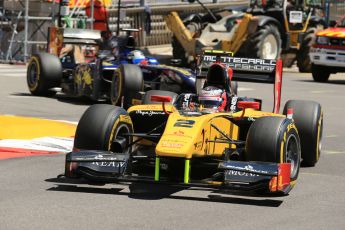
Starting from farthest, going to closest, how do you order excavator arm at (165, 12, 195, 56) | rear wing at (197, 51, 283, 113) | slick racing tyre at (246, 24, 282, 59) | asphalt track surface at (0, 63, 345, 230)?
excavator arm at (165, 12, 195, 56) < slick racing tyre at (246, 24, 282, 59) < rear wing at (197, 51, 283, 113) < asphalt track surface at (0, 63, 345, 230)

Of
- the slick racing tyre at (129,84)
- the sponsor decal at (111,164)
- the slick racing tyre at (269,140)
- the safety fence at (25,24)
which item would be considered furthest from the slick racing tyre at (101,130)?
the safety fence at (25,24)

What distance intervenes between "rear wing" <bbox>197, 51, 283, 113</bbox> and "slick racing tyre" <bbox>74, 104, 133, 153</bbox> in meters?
2.59

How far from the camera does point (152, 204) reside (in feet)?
31.1

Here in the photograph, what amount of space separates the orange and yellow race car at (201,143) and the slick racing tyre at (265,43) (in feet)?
57.6

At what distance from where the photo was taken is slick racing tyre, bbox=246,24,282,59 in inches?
1166

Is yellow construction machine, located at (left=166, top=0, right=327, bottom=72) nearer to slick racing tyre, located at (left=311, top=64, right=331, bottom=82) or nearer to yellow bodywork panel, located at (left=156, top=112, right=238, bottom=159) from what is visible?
slick racing tyre, located at (left=311, top=64, right=331, bottom=82)

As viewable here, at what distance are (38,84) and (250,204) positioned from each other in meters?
11.5

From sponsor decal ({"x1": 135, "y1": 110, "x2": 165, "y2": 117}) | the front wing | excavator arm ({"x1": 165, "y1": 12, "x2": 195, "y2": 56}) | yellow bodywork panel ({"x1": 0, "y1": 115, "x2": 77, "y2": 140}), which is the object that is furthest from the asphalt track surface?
excavator arm ({"x1": 165, "y1": 12, "x2": 195, "y2": 56})

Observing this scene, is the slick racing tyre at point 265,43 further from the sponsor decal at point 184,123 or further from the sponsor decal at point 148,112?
the sponsor decal at point 184,123

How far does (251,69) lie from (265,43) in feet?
54.6

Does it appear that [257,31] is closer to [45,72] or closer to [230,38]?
[230,38]

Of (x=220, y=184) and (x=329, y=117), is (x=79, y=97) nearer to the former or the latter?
(x=329, y=117)

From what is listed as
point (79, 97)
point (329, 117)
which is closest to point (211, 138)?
point (329, 117)

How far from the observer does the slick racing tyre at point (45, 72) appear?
66.6 ft
